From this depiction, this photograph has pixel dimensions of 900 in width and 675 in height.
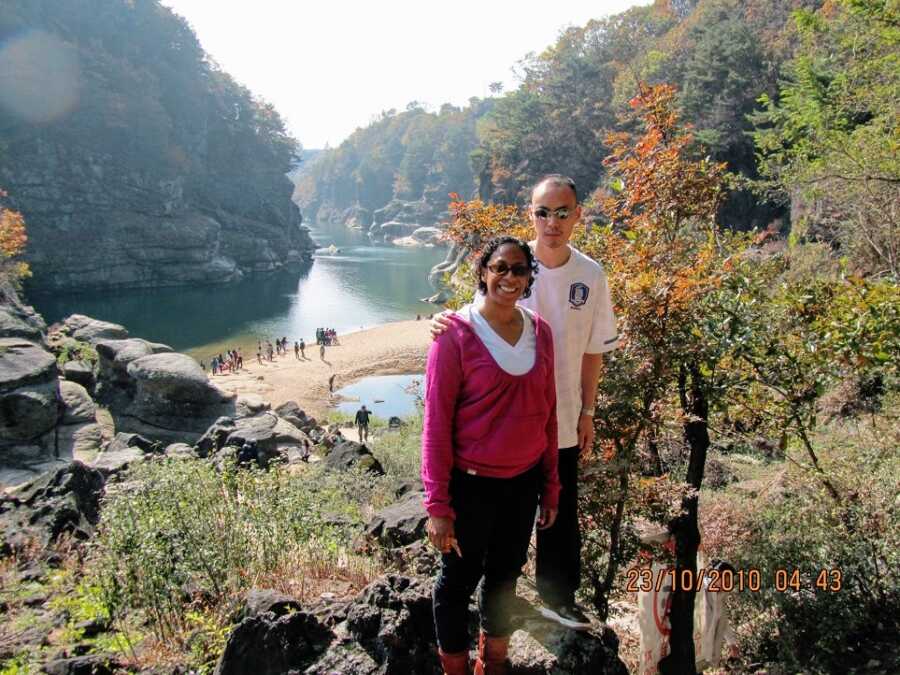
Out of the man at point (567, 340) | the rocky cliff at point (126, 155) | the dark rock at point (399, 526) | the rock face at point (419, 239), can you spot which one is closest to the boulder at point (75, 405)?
the dark rock at point (399, 526)

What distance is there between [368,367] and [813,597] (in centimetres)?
2556

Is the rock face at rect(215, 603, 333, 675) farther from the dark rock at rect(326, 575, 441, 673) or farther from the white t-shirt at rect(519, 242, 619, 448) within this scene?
the white t-shirt at rect(519, 242, 619, 448)

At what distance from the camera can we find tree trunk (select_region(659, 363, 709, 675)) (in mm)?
3424

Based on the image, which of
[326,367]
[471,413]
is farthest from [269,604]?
[326,367]

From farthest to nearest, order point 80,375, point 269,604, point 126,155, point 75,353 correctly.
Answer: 1. point 126,155
2. point 75,353
3. point 80,375
4. point 269,604

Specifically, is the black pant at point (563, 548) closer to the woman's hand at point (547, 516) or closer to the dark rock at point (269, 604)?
the woman's hand at point (547, 516)

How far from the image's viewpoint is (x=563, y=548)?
263cm

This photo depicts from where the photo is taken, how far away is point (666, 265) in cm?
312

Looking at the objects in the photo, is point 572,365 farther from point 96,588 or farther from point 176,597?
point 96,588

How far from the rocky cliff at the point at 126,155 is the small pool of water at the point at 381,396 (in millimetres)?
34308

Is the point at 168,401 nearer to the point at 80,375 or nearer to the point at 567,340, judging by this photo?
the point at 80,375

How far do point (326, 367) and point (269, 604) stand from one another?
2615 centimetres

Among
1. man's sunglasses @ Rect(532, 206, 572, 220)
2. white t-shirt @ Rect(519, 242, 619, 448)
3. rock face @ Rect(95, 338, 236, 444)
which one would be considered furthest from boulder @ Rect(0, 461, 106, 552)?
rock face @ Rect(95, 338, 236, 444)

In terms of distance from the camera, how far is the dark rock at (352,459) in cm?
996
